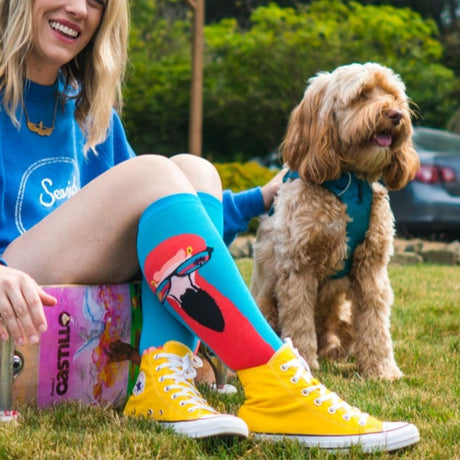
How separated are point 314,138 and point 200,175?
1.01 m

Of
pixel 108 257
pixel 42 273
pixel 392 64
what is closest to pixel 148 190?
pixel 108 257

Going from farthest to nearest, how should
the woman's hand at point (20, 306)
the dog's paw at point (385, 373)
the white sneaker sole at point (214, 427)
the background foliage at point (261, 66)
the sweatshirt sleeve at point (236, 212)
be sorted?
the background foliage at point (261, 66), the dog's paw at point (385, 373), the sweatshirt sleeve at point (236, 212), the white sneaker sole at point (214, 427), the woman's hand at point (20, 306)

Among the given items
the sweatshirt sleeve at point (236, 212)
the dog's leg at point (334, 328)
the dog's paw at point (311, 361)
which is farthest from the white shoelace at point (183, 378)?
the dog's leg at point (334, 328)

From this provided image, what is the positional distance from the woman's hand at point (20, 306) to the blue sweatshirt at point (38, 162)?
602mm

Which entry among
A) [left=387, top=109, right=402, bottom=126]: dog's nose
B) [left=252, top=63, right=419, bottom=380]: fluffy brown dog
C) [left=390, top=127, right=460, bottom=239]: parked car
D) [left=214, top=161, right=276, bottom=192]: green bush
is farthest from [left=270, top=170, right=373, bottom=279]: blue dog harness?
[left=214, top=161, right=276, bottom=192]: green bush

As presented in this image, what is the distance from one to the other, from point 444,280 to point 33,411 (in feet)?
14.4

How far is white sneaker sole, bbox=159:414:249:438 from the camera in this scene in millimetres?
2012

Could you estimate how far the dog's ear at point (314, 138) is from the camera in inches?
132

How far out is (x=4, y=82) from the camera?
2500 millimetres

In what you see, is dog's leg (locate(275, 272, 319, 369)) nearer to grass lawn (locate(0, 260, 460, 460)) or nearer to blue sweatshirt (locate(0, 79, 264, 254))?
grass lawn (locate(0, 260, 460, 460))

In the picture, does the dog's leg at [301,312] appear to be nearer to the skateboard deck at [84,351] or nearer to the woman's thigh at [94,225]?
the skateboard deck at [84,351]

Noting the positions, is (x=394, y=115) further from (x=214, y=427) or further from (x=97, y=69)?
(x=214, y=427)

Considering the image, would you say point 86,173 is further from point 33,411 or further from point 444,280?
point 444,280

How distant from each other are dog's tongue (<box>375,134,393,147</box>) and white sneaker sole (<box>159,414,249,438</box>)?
1.69 metres
